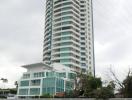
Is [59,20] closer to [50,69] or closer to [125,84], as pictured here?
[50,69]

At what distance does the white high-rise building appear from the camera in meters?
126

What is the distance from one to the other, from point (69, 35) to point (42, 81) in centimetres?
4272

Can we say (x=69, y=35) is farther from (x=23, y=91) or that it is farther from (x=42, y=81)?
(x=42, y=81)

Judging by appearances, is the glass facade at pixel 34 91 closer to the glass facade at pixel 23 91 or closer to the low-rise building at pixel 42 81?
the low-rise building at pixel 42 81

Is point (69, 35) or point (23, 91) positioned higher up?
point (69, 35)

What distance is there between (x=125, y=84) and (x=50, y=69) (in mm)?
44631

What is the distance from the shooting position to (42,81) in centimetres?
8894

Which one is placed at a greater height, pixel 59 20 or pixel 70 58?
pixel 59 20

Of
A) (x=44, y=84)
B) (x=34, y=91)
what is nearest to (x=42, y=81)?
(x=44, y=84)

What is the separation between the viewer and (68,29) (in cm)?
12888

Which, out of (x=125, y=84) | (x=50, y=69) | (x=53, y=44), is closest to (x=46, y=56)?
(x=53, y=44)

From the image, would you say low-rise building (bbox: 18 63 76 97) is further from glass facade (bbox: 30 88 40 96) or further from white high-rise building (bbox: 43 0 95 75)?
white high-rise building (bbox: 43 0 95 75)

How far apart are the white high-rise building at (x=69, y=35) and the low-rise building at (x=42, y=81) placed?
28.6m

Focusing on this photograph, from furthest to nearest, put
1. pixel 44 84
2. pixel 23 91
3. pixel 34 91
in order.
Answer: pixel 23 91 < pixel 34 91 < pixel 44 84
